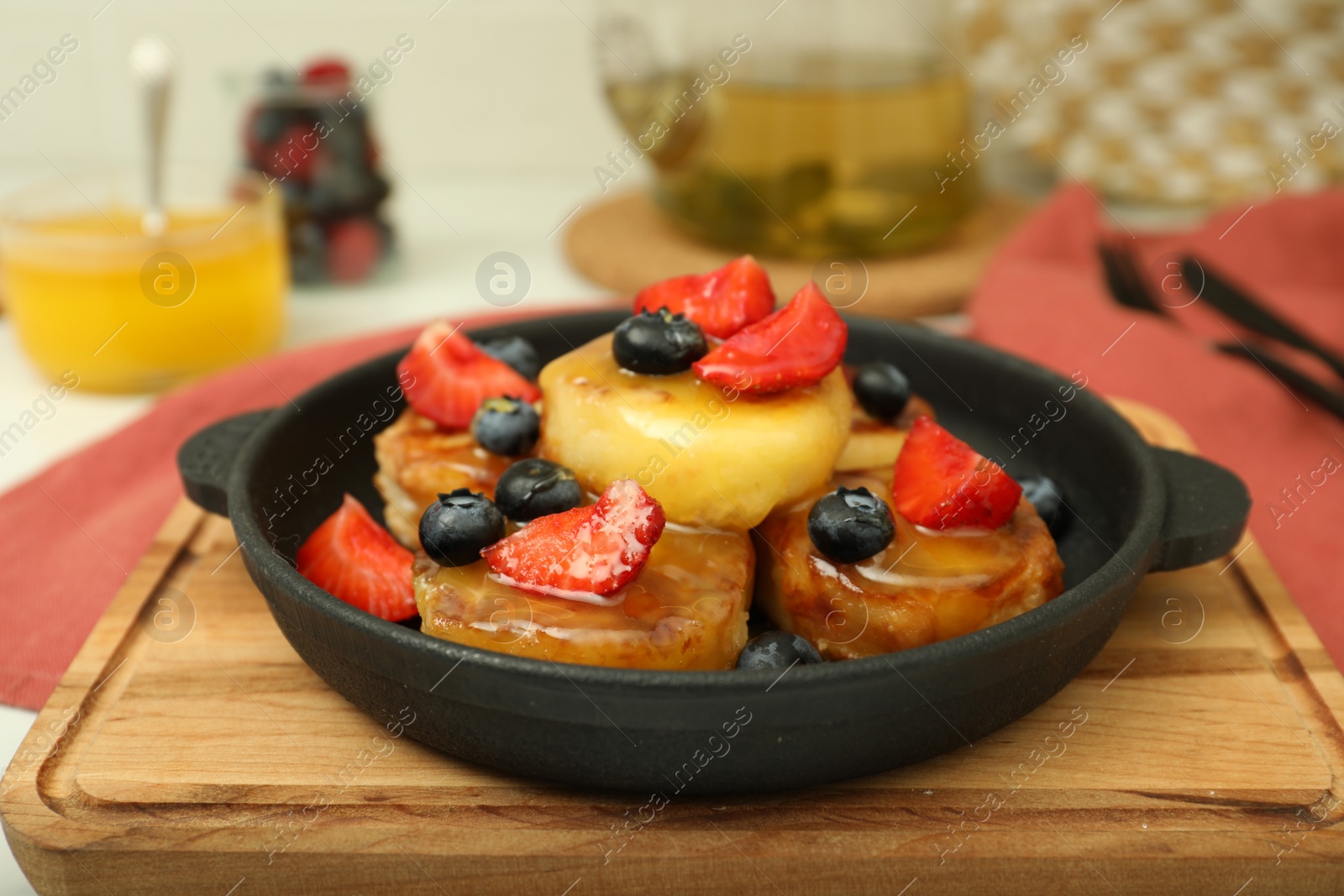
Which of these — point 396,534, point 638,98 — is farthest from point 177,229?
point 396,534

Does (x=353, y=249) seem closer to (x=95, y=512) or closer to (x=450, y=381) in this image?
(x=95, y=512)

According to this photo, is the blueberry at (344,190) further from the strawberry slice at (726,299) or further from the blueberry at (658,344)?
A: the blueberry at (658,344)

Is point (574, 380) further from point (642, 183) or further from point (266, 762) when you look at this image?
point (642, 183)

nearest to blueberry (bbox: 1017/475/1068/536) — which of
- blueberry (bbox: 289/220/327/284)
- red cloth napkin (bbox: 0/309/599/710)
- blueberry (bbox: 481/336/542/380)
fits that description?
blueberry (bbox: 481/336/542/380)

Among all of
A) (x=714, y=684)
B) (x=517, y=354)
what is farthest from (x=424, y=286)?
(x=714, y=684)

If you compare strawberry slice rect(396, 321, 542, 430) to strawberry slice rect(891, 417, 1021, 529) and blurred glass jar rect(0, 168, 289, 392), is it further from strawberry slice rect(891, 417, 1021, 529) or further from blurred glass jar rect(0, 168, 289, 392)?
blurred glass jar rect(0, 168, 289, 392)

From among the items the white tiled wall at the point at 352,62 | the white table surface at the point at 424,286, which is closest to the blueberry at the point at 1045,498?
the white table surface at the point at 424,286
